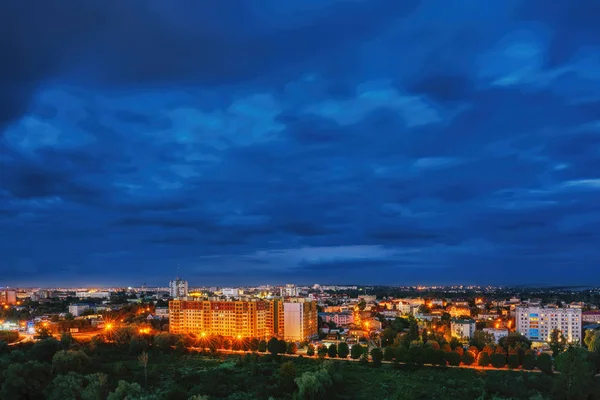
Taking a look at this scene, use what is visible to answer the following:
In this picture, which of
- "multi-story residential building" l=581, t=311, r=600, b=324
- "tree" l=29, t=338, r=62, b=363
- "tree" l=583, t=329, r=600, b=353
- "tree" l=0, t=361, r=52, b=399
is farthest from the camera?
"multi-story residential building" l=581, t=311, r=600, b=324

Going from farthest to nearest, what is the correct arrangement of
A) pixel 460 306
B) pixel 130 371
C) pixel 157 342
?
pixel 460 306
pixel 157 342
pixel 130 371

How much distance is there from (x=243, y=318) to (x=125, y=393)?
60.0 feet

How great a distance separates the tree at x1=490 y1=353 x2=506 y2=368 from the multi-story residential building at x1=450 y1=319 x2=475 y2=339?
1159cm

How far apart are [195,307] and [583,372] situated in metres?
24.7

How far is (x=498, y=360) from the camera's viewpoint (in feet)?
78.3

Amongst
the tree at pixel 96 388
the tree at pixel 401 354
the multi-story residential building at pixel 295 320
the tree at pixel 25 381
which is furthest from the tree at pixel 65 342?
the tree at pixel 401 354

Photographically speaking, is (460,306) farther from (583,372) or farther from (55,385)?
(55,385)

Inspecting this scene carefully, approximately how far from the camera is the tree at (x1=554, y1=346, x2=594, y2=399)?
16.7m

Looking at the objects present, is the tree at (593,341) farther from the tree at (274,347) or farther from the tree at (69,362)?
the tree at (69,362)

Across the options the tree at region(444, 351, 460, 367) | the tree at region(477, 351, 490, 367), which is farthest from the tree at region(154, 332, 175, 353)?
the tree at region(477, 351, 490, 367)

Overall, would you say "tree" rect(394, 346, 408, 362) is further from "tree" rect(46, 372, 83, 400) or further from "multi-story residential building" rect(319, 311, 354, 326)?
"multi-story residential building" rect(319, 311, 354, 326)

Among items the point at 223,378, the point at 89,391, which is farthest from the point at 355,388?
the point at 89,391

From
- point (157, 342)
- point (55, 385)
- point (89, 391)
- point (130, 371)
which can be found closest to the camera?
point (89, 391)

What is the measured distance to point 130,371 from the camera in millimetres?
22953
